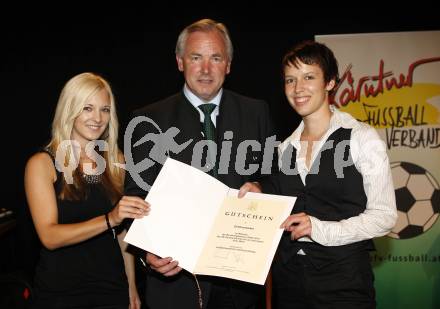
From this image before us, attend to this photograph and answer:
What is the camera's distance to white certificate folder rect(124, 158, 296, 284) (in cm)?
195

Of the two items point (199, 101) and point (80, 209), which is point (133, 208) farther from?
Answer: point (199, 101)

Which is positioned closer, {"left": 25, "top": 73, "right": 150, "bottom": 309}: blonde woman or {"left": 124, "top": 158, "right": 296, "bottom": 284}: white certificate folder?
{"left": 124, "top": 158, "right": 296, "bottom": 284}: white certificate folder

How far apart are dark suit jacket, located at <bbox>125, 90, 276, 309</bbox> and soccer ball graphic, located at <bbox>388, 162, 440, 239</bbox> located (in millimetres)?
1971

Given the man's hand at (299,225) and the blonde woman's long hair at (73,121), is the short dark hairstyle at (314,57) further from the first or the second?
the blonde woman's long hair at (73,121)

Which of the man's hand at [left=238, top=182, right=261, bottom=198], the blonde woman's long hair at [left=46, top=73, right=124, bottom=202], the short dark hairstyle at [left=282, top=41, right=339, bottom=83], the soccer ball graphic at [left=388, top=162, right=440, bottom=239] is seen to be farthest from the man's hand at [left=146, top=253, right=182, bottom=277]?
the soccer ball graphic at [left=388, top=162, right=440, bottom=239]

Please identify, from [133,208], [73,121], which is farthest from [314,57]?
[73,121]

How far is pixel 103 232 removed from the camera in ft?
7.98

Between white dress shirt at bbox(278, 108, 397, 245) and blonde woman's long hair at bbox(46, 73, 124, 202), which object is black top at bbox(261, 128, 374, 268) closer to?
white dress shirt at bbox(278, 108, 397, 245)

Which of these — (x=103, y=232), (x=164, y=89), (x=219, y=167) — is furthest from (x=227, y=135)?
(x=164, y=89)

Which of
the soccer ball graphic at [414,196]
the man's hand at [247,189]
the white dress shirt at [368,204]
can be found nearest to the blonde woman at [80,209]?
the man's hand at [247,189]

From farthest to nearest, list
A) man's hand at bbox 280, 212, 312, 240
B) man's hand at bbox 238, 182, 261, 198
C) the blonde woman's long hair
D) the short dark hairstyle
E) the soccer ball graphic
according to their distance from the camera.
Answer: the soccer ball graphic, the blonde woman's long hair, the short dark hairstyle, man's hand at bbox 238, 182, 261, 198, man's hand at bbox 280, 212, 312, 240

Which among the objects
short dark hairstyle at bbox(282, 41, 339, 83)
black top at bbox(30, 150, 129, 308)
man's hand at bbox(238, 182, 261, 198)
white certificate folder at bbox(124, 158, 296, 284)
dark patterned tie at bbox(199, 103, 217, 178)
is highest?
short dark hairstyle at bbox(282, 41, 339, 83)

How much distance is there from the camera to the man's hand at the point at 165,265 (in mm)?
2041

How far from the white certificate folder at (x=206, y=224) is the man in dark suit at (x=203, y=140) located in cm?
18
